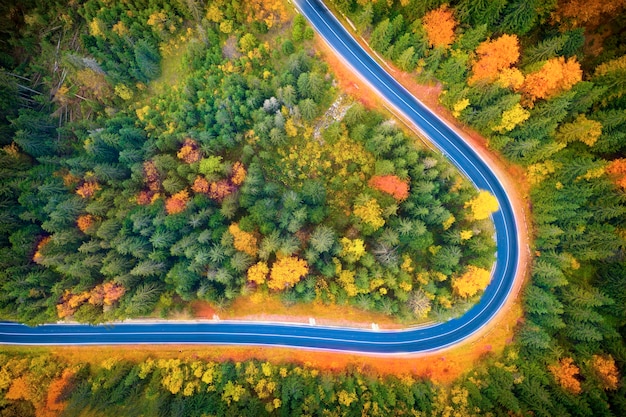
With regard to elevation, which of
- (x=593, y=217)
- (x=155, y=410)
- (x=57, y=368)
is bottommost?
(x=57, y=368)

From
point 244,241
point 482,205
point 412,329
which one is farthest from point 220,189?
point 482,205

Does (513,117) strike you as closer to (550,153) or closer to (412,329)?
(550,153)

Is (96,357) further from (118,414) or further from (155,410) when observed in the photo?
(155,410)

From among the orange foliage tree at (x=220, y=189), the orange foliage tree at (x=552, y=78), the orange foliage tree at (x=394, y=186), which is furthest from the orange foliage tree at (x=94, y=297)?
the orange foliage tree at (x=552, y=78)

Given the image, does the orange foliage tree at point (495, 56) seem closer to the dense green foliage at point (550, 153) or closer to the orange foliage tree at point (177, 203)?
the dense green foliage at point (550, 153)

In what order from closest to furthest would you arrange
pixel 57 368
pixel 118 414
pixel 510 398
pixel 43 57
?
pixel 510 398, pixel 118 414, pixel 57 368, pixel 43 57

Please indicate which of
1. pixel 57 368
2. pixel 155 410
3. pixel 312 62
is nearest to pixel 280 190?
pixel 312 62
